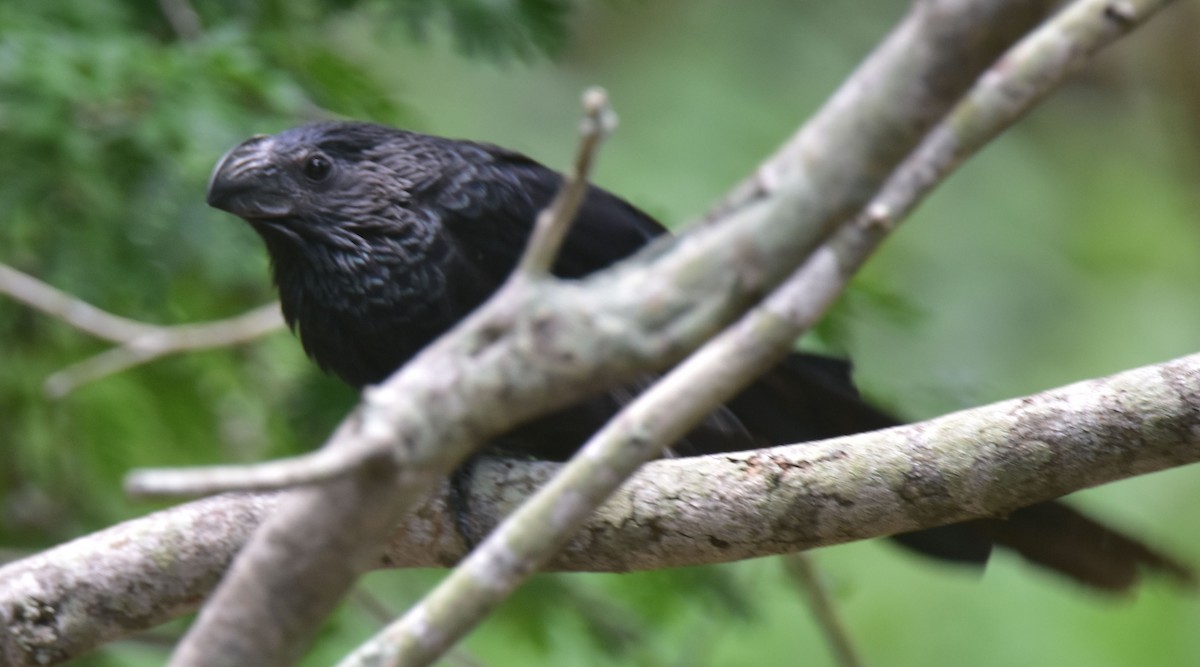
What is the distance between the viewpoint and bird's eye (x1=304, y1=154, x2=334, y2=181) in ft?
8.75

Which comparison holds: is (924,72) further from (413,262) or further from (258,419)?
(258,419)

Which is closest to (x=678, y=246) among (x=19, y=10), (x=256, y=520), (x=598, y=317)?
(x=598, y=317)

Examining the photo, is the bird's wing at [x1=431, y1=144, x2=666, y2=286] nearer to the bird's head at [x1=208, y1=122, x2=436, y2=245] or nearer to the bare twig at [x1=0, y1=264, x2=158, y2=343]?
the bird's head at [x1=208, y1=122, x2=436, y2=245]

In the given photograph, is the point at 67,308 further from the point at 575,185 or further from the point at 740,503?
the point at 575,185

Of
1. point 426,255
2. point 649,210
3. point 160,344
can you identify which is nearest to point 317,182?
point 426,255

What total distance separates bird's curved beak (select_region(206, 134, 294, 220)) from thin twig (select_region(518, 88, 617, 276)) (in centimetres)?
144

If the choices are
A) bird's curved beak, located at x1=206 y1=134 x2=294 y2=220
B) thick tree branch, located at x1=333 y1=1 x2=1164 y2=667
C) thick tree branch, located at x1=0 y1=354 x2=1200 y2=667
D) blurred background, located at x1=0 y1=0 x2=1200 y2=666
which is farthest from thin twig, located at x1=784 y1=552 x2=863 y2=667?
thick tree branch, located at x1=333 y1=1 x2=1164 y2=667

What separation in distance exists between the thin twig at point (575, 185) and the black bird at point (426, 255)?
135cm

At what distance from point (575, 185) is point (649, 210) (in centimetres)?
236

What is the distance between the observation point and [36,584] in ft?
7.35

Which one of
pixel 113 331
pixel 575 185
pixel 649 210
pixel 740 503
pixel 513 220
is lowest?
pixel 113 331

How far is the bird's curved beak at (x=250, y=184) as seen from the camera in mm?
2549

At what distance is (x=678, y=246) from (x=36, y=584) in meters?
1.47

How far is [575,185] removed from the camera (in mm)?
1229
